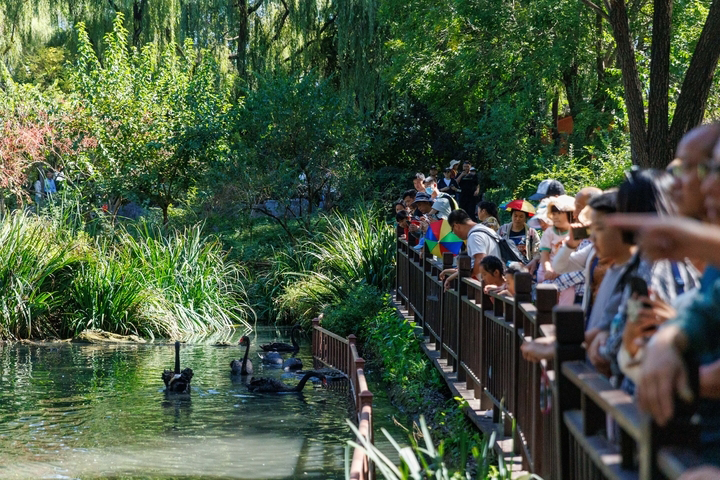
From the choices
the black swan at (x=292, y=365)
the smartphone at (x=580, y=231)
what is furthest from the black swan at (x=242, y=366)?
the smartphone at (x=580, y=231)

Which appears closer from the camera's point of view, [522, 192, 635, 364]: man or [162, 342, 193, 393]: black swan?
[522, 192, 635, 364]: man

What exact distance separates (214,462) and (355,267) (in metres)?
9.90

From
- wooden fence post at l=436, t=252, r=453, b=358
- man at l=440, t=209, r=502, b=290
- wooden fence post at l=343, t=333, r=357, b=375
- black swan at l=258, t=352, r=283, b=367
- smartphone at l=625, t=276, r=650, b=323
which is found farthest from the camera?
black swan at l=258, t=352, r=283, b=367

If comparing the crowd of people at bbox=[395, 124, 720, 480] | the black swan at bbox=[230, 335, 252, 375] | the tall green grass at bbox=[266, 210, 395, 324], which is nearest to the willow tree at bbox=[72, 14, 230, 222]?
the tall green grass at bbox=[266, 210, 395, 324]

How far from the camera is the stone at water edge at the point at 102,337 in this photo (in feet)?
58.8

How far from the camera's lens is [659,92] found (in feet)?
36.3

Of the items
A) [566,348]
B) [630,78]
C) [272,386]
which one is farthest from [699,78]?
[566,348]

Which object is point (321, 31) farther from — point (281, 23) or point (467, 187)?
point (467, 187)

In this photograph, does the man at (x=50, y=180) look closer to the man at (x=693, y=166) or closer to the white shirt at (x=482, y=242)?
the white shirt at (x=482, y=242)

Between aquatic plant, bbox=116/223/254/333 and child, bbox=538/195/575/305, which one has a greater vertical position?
child, bbox=538/195/575/305

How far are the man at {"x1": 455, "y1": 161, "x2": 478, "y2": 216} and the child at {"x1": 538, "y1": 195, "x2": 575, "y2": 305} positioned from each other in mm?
11555

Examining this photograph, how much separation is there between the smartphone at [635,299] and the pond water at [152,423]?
6173 millimetres

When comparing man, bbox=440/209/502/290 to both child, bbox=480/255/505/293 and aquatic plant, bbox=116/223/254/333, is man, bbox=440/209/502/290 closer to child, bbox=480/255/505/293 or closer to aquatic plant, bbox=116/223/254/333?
child, bbox=480/255/505/293

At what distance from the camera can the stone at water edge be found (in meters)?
17.9
